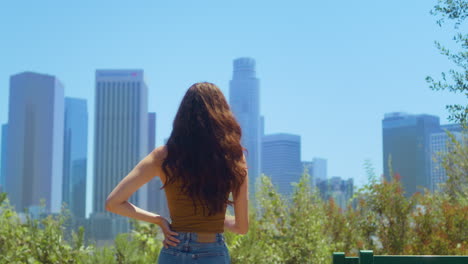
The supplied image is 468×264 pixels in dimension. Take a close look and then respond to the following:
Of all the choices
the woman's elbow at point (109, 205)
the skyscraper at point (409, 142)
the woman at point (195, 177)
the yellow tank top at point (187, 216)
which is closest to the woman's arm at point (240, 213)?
the woman at point (195, 177)

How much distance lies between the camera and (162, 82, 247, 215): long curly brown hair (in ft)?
8.55

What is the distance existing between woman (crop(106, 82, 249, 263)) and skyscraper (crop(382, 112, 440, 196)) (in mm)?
153868

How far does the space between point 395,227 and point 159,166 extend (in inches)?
199

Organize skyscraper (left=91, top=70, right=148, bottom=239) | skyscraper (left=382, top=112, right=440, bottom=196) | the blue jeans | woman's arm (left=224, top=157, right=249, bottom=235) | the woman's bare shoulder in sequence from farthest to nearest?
1. skyscraper (left=91, top=70, right=148, bottom=239)
2. skyscraper (left=382, top=112, right=440, bottom=196)
3. woman's arm (left=224, top=157, right=249, bottom=235)
4. the woman's bare shoulder
5. the blue jeans

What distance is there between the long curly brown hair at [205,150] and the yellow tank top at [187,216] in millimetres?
26

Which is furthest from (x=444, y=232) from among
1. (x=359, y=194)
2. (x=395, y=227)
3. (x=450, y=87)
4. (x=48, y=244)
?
(x=48, y=244)

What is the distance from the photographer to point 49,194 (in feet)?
637

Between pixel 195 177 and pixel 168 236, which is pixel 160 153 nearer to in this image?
pixel 195 177

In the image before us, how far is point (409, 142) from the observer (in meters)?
162

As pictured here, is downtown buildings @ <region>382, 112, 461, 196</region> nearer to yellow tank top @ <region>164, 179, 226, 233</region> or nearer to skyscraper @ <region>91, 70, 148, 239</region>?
skyscraper @ <region>91, 70, 148, 239</region>

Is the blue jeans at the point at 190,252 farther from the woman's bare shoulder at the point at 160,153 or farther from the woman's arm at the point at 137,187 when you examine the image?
the woman's bare shoulder at the point at 160,153

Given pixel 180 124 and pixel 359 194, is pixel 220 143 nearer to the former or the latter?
pixel 180 124

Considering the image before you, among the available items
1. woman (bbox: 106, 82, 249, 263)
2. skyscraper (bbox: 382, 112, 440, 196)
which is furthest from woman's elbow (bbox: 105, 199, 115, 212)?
skyscraper (bbox: 382, 112, 440, 196)

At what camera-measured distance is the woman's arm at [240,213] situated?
2.77m
